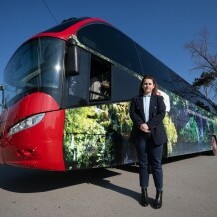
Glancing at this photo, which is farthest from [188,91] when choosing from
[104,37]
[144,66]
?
[104,37]

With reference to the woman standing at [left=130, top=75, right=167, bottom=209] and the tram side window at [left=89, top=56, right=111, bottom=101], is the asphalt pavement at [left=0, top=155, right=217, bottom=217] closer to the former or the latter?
the woman standing at [left=130, top=75, right=167, bottom=209]

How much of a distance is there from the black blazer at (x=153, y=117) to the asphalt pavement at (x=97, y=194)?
99 cm

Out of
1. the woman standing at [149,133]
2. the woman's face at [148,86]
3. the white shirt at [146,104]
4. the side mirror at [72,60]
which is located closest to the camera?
the woman standing at [149,133]

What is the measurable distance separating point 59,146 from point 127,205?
1358mm

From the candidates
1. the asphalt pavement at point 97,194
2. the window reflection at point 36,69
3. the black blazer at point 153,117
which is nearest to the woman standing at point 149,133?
the black blazer at point 153,117

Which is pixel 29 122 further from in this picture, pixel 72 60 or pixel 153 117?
pixel 153 117

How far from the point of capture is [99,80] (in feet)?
21.4

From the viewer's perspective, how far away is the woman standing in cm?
486

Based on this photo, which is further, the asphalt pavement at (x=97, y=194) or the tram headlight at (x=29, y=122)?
the tram headlight at (x=29, y=122)

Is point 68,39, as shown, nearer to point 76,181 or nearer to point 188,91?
point 76,181

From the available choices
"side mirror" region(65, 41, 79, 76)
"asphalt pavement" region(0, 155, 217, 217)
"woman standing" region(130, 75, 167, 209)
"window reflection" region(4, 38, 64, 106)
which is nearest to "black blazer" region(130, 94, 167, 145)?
"woman standing" region(130, 75, 167, 209)

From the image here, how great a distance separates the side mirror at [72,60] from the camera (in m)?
5.39

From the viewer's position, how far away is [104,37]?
7004 millimetres

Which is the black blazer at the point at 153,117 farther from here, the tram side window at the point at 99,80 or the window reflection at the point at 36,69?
the window reflection at the point at 36,69
